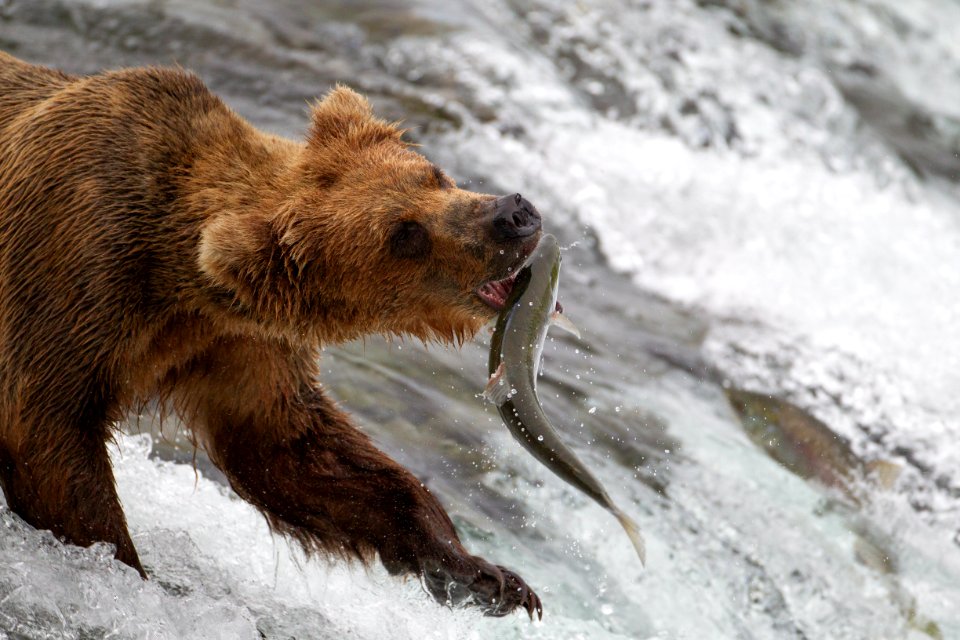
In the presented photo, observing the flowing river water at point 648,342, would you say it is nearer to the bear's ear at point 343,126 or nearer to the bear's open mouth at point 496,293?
the bear's open mouth at point 496,293

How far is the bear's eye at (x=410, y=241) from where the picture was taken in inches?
156

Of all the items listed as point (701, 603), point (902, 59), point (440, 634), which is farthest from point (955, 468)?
point (902, 59)

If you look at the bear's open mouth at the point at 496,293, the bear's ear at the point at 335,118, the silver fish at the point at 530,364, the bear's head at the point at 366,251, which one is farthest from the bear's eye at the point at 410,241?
the bear's ear at the point at 335,118

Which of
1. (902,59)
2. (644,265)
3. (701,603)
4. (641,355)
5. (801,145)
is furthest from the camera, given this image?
(902,59)

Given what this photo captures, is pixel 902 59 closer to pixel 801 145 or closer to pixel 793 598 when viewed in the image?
pixel 801 145

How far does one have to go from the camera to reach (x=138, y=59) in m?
9.17

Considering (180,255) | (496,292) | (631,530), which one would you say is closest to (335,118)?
(180,255)

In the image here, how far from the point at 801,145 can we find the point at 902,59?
3.00 meters

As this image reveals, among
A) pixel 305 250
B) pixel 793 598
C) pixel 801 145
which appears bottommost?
pixel 793 598

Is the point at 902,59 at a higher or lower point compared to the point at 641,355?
higher

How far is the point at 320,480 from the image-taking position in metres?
4.70

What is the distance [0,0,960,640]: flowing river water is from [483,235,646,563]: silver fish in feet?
3.89

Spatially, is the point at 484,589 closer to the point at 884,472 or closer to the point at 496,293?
the point at 496,293

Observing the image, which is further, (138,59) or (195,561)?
(138,59)
